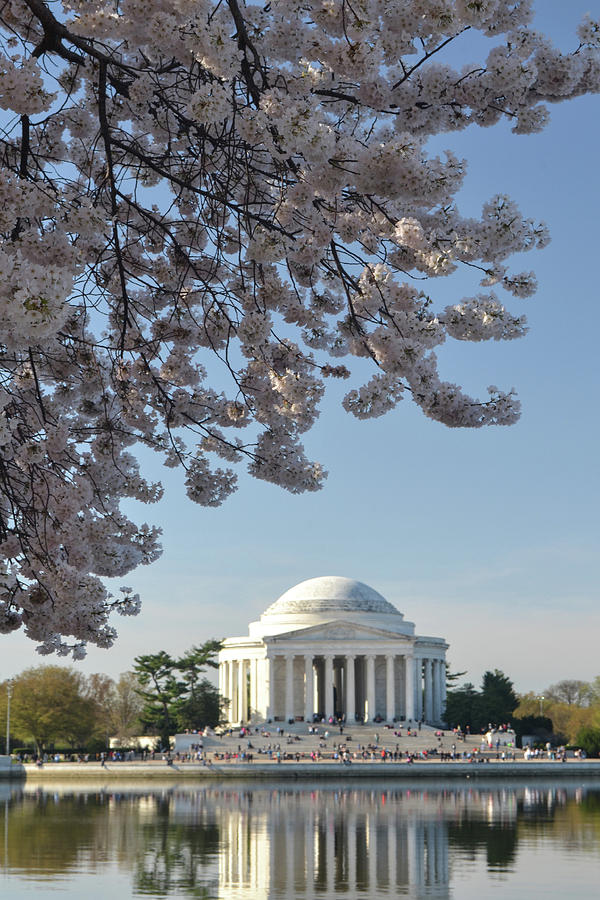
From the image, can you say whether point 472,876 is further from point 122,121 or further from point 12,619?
point 122,121

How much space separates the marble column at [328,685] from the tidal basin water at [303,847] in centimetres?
5848

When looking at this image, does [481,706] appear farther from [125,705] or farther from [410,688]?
[125,705]

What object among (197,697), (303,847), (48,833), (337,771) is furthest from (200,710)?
(303,847)

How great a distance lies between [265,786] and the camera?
67.6 metres

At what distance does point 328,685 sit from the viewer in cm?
11550

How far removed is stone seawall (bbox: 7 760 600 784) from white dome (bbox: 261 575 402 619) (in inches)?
1704

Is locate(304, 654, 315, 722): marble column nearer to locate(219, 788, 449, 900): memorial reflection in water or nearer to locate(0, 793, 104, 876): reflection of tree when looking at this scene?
locate(0, 793, 104, 876): reflection of tree

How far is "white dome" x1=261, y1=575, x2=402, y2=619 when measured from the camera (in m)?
120

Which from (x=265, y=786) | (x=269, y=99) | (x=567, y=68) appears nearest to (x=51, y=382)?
(x=269, y=99)

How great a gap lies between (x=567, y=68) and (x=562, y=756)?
252 ft

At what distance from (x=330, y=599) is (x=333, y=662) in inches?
244

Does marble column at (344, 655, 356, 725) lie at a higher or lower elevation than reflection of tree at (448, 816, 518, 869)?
higher

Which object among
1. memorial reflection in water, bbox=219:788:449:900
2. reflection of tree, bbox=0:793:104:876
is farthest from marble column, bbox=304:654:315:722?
memorial reflection in water, bbox=219:788:449:900

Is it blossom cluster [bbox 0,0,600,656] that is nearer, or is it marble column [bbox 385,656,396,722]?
blossom cluster [bbox 0,0,600,656]
